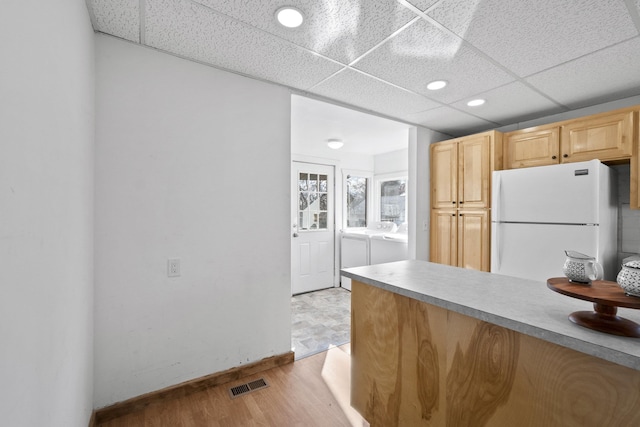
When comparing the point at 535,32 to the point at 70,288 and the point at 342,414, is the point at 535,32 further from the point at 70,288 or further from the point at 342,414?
the point at 70,288

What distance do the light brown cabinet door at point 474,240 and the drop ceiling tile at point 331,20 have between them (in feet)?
7.19

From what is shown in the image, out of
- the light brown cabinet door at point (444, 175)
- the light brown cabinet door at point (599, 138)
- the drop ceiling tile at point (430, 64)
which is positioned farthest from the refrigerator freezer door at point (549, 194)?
the drop ceiling tile at point (430, 64)

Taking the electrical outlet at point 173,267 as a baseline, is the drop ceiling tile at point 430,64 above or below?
above

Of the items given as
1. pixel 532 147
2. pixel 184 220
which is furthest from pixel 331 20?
pixel 532 147

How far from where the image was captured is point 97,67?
5.41 ft

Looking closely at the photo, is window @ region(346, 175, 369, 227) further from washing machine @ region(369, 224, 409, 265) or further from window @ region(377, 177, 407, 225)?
washing machine @ region(369, 224, 409, 265)

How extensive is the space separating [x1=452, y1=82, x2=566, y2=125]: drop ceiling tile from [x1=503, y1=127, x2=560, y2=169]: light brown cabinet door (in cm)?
22

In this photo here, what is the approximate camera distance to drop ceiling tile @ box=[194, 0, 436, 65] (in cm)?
140

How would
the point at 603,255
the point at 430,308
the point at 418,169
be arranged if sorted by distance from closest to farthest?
the point at 430,308 → the point at 603,255 → the point at 418,169

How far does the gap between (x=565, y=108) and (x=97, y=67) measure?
152 inches

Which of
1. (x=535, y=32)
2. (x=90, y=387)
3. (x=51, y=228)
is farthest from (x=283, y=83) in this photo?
(x=90, y=387)

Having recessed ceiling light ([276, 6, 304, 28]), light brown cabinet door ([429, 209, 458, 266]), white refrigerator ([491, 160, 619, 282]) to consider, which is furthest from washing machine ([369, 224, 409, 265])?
recessed ceiling light ([276, 6, 304, 28])

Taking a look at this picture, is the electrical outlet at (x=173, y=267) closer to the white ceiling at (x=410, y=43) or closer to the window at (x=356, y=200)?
the white ceiling at (x=410, y=43)

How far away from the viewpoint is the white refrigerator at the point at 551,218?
217cm
